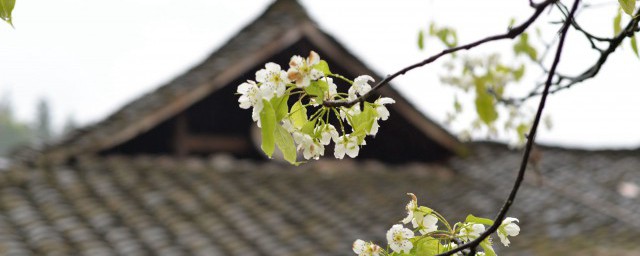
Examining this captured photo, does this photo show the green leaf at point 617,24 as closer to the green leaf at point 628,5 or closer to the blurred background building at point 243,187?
the green leaf at point 628,5

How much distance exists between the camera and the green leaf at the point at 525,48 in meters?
2.21

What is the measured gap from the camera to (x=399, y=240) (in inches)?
41.7

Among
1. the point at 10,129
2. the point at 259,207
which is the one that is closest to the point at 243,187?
the point at 259,207

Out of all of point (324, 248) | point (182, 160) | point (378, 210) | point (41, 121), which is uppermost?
point (41, 121)

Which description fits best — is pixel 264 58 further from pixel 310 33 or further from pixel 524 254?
pixel 524 254

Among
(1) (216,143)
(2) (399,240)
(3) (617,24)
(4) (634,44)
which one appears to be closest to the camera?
(2) (399,240)

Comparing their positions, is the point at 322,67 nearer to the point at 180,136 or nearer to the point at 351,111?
the point at 351,111

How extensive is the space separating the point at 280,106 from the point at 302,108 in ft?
0.21

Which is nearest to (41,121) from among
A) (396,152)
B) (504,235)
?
(396,152)

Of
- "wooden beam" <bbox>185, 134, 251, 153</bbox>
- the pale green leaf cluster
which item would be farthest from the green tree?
the pale green leaf cluster

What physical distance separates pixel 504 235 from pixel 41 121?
5650 cm

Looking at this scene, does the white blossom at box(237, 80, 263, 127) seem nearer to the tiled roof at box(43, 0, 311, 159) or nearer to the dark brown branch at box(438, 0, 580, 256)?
the dark brown branch at box(438, 0, 580, 256)

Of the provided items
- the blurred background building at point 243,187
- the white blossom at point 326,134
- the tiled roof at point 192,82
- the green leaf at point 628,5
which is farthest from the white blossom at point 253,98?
the tiled roof at point 192,82

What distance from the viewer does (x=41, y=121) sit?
178ft
